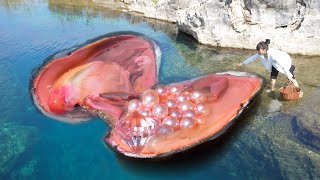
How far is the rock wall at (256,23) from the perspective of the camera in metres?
9.39

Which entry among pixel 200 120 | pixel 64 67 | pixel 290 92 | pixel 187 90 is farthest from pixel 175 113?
pixel 64 67

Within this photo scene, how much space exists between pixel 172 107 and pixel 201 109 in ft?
1.71

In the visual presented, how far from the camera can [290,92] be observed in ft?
23.7

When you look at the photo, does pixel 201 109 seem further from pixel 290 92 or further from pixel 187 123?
pixel 290 92

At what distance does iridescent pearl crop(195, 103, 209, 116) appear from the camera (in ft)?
21.4

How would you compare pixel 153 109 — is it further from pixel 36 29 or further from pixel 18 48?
pixel 36 29

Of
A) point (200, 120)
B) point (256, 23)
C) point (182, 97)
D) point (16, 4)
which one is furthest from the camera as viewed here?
point (16, 4)

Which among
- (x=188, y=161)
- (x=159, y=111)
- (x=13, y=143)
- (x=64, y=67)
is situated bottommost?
(x=13, y=143)

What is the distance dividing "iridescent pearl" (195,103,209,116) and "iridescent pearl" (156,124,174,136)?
0.73m

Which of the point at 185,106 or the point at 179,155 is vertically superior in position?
the point at 185,106

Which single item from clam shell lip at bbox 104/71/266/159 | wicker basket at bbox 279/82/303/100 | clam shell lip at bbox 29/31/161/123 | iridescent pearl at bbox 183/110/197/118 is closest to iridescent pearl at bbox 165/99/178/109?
iridescent pearl at bbox 183/110/197/118

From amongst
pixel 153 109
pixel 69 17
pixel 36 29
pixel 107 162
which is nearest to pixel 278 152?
pixel 153 109

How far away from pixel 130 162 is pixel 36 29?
8.37 meters

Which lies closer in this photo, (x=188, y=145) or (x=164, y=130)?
(x=188, y=145)
